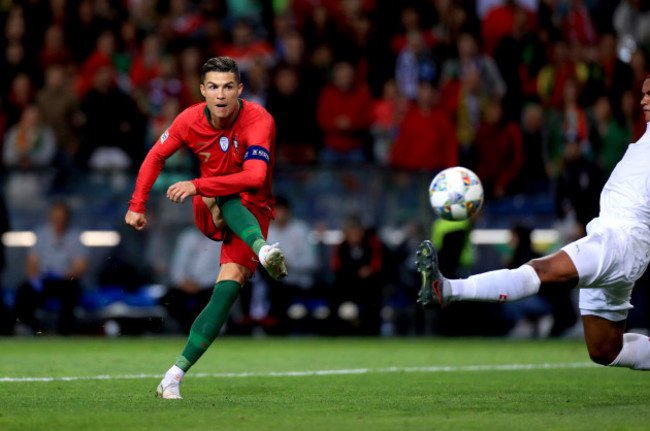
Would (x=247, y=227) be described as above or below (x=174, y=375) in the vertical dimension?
above

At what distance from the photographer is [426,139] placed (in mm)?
15164

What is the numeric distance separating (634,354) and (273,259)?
2.35 m

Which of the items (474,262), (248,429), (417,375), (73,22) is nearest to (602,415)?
(248,429)

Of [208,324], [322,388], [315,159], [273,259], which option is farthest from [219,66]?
[315,159]

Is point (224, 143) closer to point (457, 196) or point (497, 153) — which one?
point (457, 196)

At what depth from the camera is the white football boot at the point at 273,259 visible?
6938 millimetres

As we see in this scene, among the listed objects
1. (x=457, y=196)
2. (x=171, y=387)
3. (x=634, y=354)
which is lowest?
(x=171, y=387)

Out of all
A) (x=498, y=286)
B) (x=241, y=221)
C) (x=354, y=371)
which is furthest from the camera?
(x=354, y=371)

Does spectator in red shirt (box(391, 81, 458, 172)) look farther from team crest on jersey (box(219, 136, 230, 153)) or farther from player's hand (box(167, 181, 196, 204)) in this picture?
player's hand (box(167, 181, 196, 204))

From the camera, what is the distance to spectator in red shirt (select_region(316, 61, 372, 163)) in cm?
1559

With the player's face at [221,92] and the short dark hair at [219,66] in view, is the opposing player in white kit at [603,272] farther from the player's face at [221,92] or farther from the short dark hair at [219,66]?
the short dark hair at [219,66]

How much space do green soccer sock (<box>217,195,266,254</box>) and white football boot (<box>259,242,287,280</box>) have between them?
0.50ft

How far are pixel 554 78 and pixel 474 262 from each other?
365 cm

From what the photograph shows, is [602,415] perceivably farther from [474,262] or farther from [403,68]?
[403,68]
